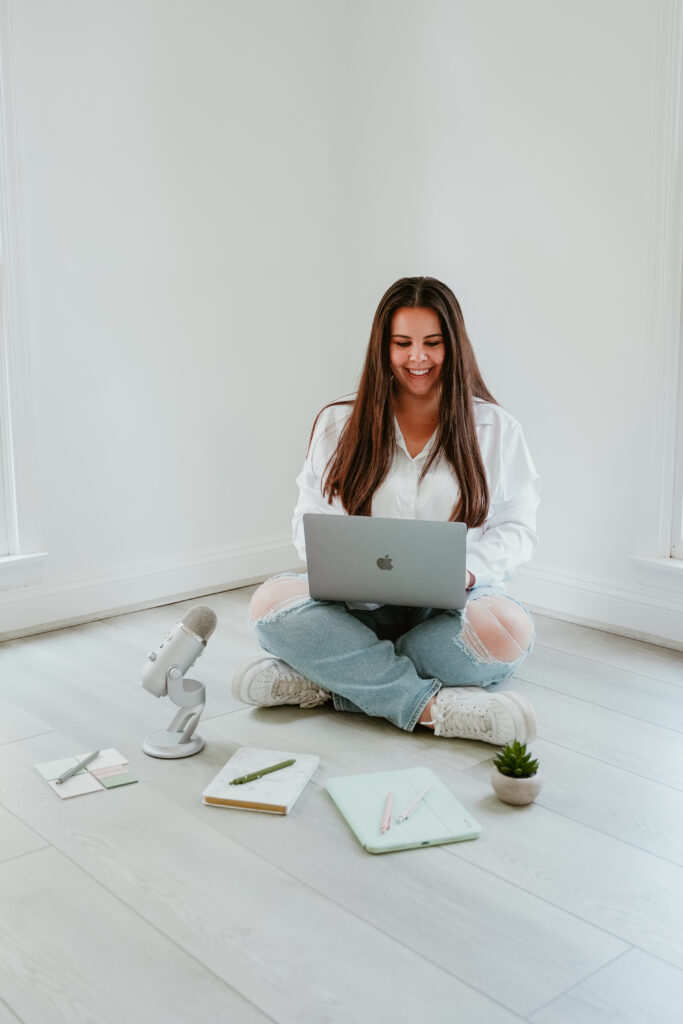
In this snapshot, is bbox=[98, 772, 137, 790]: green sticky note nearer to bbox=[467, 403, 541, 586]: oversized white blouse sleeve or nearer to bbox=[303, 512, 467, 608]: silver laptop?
bbox=[303, 512, 467, 608]: silver laptop

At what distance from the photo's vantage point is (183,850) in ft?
5.85

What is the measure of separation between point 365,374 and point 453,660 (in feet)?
2.41

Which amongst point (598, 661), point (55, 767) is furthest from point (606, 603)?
point (55, 767)

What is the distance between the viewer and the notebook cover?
6.33ft

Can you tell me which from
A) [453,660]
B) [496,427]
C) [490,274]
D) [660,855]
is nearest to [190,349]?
[490,274]

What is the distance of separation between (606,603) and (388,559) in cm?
116

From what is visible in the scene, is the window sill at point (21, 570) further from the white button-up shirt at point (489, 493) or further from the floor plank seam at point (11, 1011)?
the floor plank seam at point (11, 1011)

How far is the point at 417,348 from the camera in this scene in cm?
245

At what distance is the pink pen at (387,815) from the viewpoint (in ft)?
5.93

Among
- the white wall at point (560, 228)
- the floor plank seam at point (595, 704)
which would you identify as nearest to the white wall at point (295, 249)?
the white wall at point (560, 228)

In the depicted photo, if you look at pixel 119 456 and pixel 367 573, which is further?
pixel 119 456

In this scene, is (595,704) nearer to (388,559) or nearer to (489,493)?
(489,493)

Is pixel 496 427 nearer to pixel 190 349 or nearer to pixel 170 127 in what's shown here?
pixel 190 349

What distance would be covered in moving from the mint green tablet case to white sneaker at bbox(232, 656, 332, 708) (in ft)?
1.28
